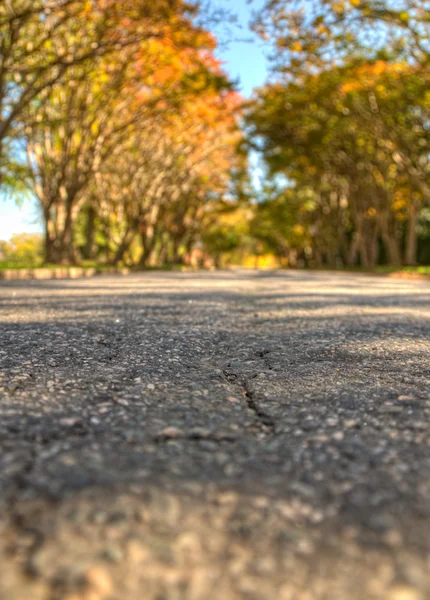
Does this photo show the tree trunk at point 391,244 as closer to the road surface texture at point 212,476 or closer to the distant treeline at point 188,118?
the distant treeline at point 188,118

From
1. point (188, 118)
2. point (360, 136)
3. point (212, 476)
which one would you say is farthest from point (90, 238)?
point (212, 476)

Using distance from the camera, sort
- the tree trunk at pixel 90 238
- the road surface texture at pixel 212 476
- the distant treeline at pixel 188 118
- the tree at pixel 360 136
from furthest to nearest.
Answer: the tree trunk at pixel 90 238 → the tree at pixel 360 136 → the distant treeline at pixel 188 118 → the road surface texture at pixel 212 476

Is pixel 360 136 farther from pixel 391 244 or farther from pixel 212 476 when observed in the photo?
pixel 212 476

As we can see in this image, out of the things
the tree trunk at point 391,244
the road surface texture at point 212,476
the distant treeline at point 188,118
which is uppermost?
the distant treeline at point 188,118

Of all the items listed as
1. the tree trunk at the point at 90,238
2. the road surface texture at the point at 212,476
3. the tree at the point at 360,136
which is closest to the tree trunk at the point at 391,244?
the tree at the point at 360,136

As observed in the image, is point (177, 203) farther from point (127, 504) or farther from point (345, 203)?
point (127, 504)

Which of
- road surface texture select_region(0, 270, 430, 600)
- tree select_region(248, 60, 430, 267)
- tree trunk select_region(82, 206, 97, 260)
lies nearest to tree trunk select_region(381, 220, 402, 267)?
tree select_region(248, 60, 430, 267)

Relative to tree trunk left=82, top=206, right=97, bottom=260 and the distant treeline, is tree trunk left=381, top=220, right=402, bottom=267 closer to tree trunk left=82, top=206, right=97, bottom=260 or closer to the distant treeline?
the distant treeline

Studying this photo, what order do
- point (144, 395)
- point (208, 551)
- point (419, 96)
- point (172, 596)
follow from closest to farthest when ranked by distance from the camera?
point (172, 596) → point (208, 551) → point (144, 395) → point (419, 96)

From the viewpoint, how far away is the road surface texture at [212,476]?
3.52ft

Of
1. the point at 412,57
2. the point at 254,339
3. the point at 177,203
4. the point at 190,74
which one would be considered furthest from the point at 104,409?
the point at 177,203

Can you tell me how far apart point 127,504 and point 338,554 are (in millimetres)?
489

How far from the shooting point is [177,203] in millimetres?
34062

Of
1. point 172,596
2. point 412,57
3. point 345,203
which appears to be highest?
point 412,57
